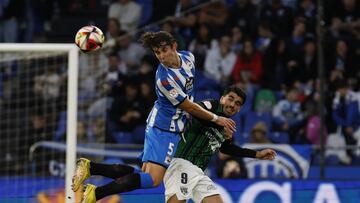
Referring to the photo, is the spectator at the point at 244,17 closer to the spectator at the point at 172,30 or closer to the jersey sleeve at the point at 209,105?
the spectator at the point at 172,30

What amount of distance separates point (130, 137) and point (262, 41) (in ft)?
8.97

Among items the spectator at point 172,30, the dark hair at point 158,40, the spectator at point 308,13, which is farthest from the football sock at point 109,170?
the spectator at point 308,13

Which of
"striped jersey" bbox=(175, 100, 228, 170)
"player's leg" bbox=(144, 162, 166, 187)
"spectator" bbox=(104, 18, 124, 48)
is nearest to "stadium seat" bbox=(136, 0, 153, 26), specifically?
"spectator" bbox=(104, 18, 124, 48)

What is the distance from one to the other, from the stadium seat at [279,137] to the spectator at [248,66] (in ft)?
3.63

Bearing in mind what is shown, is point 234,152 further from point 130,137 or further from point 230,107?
point 130,137

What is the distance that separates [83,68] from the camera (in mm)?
14188

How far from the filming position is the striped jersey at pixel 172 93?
9242 millimetres

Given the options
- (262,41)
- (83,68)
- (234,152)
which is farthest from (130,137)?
(234,152)

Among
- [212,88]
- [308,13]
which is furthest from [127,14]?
[308,13]

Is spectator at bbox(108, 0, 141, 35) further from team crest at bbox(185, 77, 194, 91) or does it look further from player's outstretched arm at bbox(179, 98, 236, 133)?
player's outstretched arm at bbox(179, 98, 236, 133)

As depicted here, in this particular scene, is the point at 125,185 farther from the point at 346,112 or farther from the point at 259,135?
the point at 346,112

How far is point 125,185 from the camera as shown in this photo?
29.9 feet

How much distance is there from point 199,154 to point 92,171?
983 mm

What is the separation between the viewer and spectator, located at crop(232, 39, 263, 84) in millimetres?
15969
